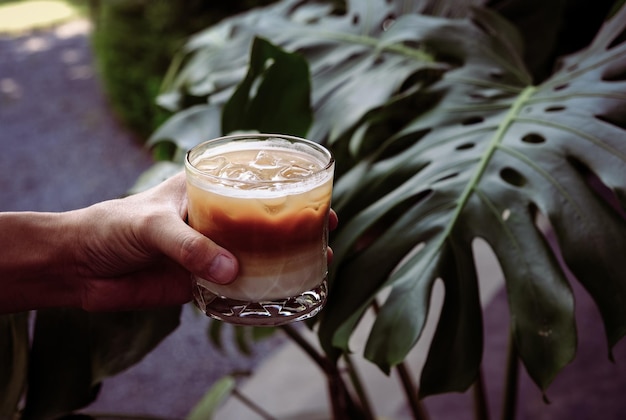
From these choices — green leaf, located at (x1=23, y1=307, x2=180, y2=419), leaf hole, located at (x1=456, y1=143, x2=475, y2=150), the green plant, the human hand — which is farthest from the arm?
leaf hole, located at (x1=456, y1=143, x2=475, y2=150)

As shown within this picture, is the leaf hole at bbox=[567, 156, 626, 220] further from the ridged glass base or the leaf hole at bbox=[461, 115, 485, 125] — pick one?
the ridged glass base

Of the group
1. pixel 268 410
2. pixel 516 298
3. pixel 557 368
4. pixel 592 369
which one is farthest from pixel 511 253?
pixel 592 369

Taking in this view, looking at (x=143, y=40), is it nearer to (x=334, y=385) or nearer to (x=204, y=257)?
(x=334, y=385)

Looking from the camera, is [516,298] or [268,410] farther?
[268,410]

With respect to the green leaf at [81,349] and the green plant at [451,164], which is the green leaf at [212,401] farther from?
Result: the green leaf at [81,349]

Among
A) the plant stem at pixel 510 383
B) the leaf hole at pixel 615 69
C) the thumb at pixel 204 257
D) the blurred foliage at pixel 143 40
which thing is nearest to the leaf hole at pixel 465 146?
the leaf hole at pixel 615 69

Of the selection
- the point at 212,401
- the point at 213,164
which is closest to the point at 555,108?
the point at 213,164

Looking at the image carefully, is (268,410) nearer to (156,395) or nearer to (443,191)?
(156,395)
